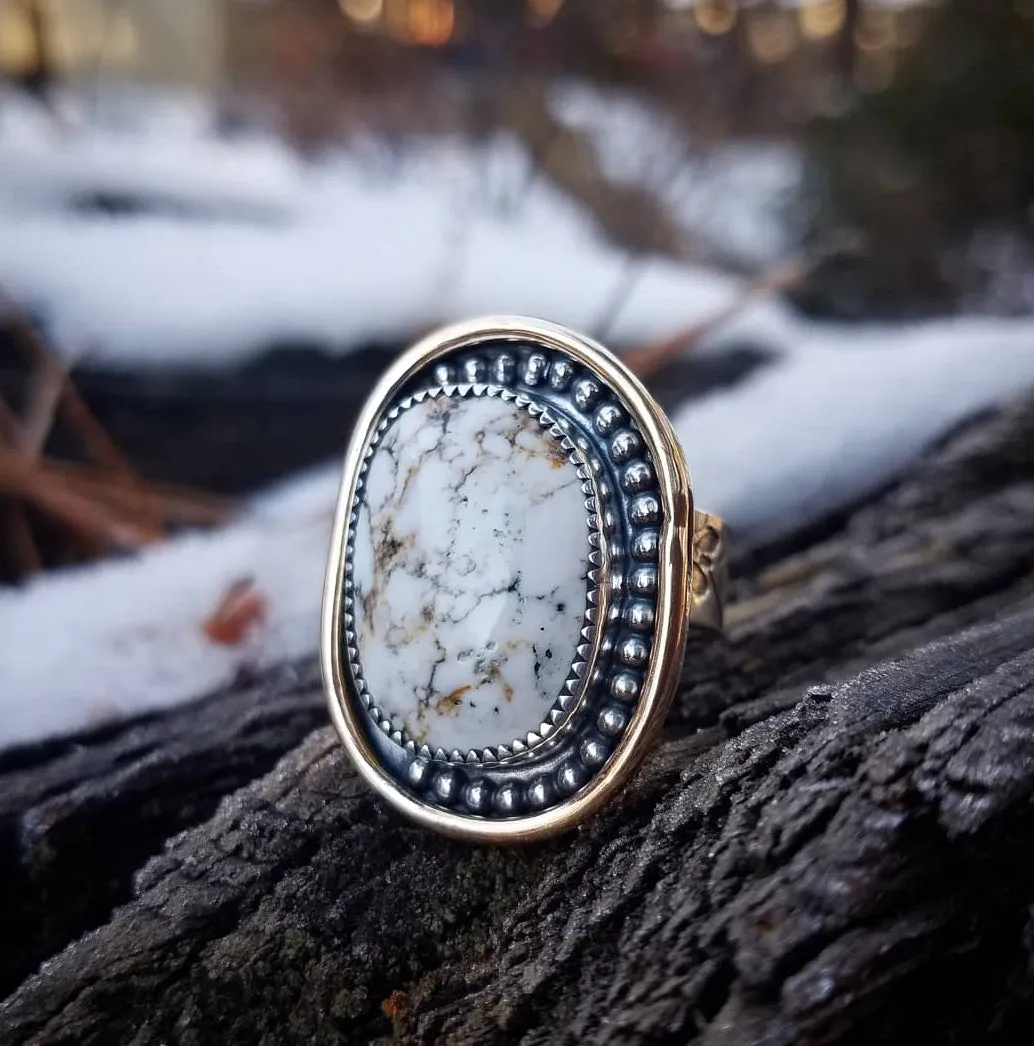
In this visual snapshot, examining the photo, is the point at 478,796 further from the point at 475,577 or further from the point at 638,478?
the point at 638,478

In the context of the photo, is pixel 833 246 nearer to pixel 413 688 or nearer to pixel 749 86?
pixel 749 86

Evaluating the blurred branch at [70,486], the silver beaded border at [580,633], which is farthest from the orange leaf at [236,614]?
the silver beaded border at [580,633]

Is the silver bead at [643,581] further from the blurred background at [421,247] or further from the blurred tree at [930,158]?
the blurred tree at [930,158]

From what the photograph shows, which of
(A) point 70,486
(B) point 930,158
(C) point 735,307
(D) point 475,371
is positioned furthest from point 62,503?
(B) point 930,158

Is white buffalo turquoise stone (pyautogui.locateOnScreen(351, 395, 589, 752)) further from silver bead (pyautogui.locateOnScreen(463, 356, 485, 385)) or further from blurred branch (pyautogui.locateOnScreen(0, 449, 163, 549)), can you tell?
blurred branch (pyautogui.locateOnScreen(0, 449, 163, 549))

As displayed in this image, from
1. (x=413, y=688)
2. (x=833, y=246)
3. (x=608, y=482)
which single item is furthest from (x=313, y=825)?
(x=833, y=246)
